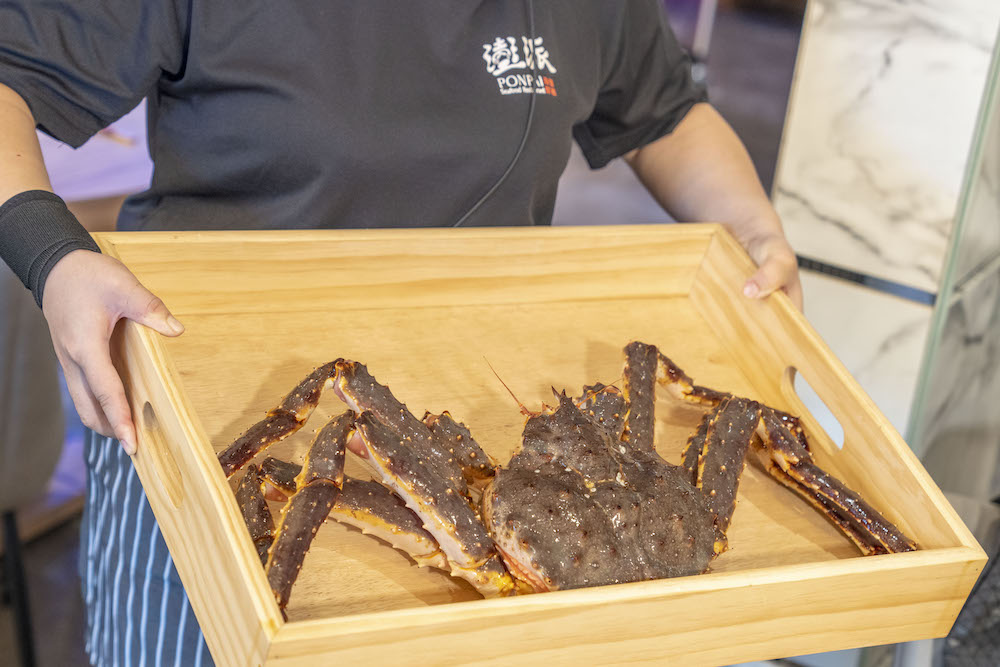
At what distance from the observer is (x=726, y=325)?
1.32 m

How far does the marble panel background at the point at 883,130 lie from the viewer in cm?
167

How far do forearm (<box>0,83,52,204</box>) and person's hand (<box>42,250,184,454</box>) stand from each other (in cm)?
11

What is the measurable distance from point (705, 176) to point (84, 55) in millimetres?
903

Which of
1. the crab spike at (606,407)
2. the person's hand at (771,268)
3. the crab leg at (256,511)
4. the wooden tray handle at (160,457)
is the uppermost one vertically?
the wooden tray handle at (160,457)

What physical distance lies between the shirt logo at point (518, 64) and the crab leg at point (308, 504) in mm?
532

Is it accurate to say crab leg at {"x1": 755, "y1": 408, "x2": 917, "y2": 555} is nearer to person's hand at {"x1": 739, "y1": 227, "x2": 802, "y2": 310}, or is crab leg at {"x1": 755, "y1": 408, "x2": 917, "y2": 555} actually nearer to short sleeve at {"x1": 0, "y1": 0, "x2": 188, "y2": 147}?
person's hand at {"x1": 739, "y1": 227, "x2": 802, "y2": 310}

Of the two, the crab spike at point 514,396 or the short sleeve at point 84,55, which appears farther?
→ the crab spike at point 514,396

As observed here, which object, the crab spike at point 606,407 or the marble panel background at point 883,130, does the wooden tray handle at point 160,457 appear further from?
the marble panel background at point 883,130

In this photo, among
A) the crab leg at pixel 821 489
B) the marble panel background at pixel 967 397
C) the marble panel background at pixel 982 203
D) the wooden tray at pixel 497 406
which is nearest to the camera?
the wooden tray at pixel 497 406

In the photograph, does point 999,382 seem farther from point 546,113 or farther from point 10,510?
point 10,510

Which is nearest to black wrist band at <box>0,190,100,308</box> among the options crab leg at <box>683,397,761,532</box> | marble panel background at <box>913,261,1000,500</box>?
crab leg at <box>683,397,761,532</box>

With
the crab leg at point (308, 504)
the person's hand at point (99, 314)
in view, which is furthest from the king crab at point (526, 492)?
the person's hand at point (99, 314)

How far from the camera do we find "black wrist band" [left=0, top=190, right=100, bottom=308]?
90cm

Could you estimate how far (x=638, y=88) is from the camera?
1514 mm
